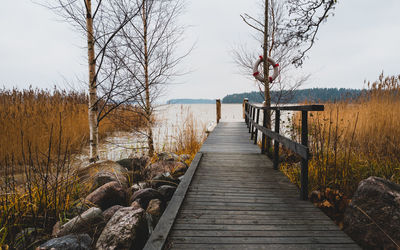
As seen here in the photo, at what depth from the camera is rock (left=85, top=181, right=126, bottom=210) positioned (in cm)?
342

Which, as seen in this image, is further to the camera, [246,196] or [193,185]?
[193,185]

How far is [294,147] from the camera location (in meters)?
3.01

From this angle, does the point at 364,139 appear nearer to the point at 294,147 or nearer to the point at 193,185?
the point at 294,147

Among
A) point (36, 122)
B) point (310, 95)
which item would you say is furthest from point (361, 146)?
point (36, 122)

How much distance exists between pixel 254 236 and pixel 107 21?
19.2 ft

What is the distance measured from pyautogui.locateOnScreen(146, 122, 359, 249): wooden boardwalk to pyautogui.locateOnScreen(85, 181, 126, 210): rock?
114 centimetres

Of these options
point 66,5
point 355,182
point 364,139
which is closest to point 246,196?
point 355,182

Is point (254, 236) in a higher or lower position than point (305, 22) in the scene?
lower

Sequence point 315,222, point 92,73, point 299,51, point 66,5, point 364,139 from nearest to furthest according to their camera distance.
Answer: point 315,222 < point 66,5 < point 92,73 < point 364,139 < point 299,51

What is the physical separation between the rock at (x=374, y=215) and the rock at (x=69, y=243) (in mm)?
2614

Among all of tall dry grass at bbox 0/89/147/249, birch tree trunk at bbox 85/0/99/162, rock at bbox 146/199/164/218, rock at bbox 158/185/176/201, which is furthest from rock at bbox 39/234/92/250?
birch tree trunk at bbox 85/0/99/162

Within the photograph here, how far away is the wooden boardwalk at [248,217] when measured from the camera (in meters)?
2.04

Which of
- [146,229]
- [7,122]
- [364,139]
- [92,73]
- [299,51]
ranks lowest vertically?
[146,229]

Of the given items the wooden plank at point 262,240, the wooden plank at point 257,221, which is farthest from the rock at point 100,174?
the wooden plank at point 262,240
